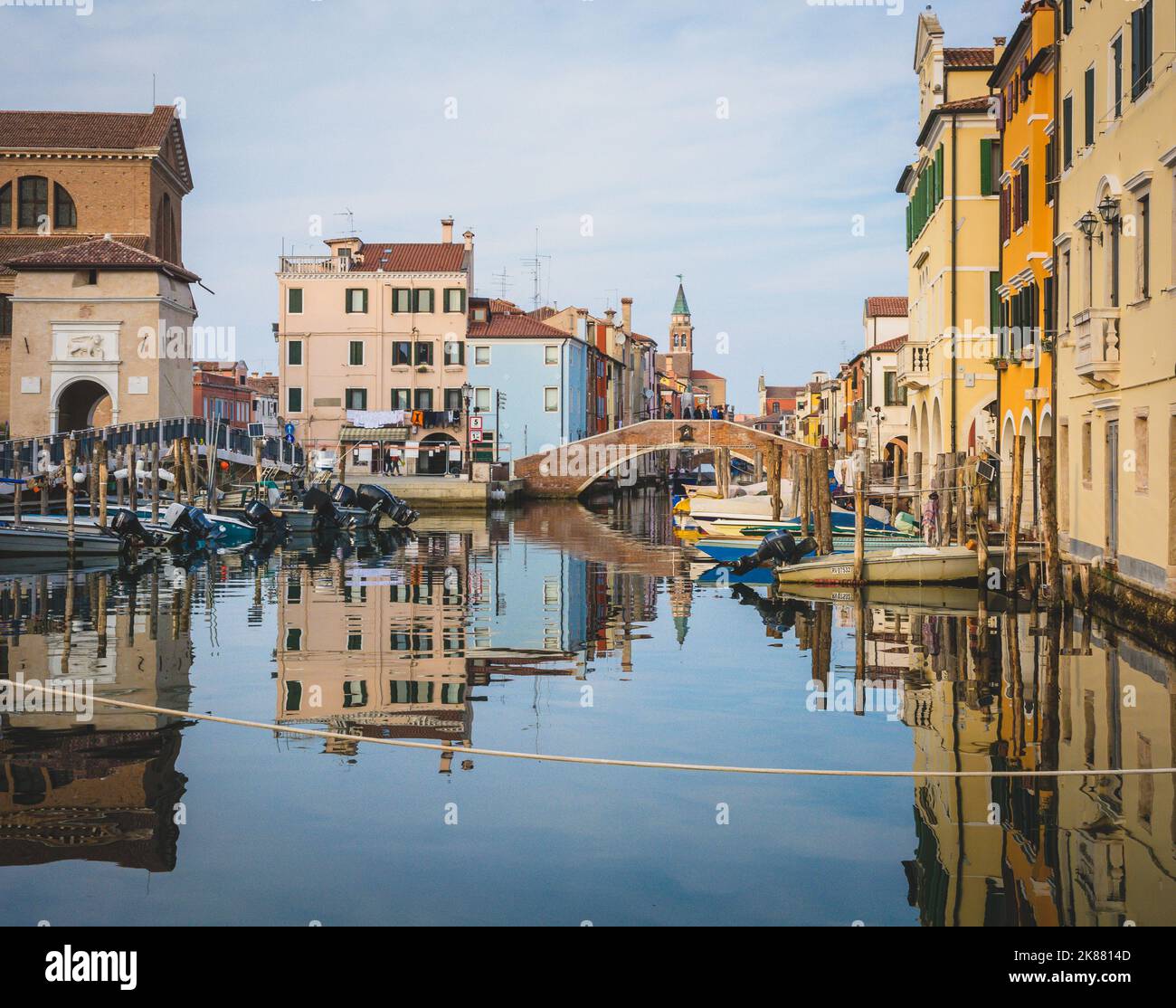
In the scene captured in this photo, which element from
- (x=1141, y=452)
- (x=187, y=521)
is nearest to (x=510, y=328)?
(x=187, y=521)

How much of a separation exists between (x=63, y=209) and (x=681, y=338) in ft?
424

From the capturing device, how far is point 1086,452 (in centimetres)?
2147

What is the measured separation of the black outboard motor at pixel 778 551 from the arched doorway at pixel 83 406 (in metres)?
27.6

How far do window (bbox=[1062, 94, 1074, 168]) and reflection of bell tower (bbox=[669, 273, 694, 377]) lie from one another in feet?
493

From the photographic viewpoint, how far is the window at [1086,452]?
21.2 m

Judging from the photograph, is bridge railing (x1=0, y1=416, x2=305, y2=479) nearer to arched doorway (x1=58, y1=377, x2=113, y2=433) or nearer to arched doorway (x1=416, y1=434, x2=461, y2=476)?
arched doorway (x1=58, y1=377, x2=113, y2=433)

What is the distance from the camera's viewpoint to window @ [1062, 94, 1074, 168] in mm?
22188

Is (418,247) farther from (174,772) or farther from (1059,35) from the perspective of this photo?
(174,772)

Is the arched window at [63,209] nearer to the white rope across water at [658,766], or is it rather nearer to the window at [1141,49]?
the window at [1141,49]

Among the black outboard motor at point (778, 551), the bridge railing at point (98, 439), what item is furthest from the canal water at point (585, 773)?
the bridge railing at point (98, 439)

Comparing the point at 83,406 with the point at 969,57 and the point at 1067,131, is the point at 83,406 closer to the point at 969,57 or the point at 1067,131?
the point at 969,57

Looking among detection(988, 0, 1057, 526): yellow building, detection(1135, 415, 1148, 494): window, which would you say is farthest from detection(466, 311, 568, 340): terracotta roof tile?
detection(1135, 415, 1148, 494): window

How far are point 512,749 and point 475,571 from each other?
17.0 m

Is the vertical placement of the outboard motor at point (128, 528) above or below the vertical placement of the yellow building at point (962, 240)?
below
